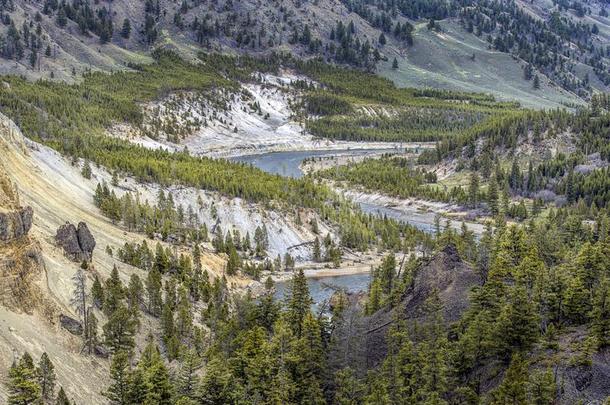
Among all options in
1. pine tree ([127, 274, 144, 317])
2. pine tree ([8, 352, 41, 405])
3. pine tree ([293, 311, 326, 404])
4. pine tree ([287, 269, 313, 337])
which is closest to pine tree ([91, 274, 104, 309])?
pine tree ([127, 274, 144, 317])

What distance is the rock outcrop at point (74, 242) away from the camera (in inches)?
2852

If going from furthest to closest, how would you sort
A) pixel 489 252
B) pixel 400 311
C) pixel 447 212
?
pixel 447 212 → pixel 489 252 → pixel 400 311

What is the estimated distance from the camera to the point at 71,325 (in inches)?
2386

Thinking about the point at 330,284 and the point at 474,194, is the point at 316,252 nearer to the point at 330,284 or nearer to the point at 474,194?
the point at 330,284

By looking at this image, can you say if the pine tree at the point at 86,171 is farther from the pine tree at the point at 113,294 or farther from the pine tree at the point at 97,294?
the pine tree at the point at 97,294

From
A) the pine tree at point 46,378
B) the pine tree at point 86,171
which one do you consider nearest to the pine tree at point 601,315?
the pine tree at point 46,378

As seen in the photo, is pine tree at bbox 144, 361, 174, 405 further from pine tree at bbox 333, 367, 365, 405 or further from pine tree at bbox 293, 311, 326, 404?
pine tree at bbox 333, 367, 365, 405

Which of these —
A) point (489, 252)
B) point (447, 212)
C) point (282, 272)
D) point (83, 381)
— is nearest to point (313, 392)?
point (83, 381)

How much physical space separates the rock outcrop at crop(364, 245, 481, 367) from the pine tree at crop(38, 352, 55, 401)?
77.4 feet

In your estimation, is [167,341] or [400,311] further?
[167,341]

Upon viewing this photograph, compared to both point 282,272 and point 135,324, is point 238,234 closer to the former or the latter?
point 282,272

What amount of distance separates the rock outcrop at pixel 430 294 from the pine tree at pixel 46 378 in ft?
77.4

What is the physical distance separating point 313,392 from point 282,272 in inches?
2291

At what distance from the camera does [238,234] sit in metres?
115
